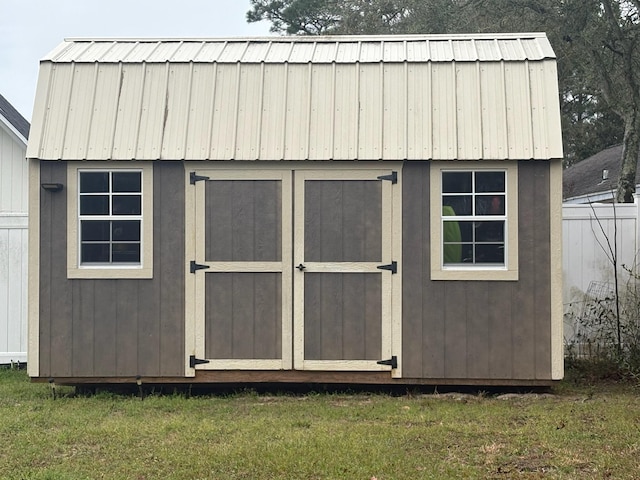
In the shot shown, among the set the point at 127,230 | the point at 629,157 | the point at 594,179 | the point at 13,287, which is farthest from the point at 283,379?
the point at 594,179

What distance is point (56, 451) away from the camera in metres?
5.47

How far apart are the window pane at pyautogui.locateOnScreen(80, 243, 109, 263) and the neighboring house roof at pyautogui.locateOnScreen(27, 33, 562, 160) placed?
34.0 inches

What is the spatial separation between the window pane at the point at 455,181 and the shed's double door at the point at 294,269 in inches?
19.8

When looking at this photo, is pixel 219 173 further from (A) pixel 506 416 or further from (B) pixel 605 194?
(B) pixel 605 194

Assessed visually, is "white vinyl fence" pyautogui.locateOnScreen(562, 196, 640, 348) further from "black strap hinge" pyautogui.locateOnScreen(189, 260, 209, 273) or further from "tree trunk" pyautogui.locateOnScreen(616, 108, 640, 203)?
"black strap hinge" pyautogui.locateOnScreen(189, 260, 209, 273)

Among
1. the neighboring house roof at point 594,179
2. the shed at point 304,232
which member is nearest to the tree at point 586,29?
the shed at point 304,232

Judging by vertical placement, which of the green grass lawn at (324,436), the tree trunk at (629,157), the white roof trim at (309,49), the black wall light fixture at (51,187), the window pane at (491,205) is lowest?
the green grass lawn at (324,436)

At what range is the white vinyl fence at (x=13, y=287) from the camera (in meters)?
9.20

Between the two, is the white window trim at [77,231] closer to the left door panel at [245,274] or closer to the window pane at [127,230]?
the window pane at [127,230]

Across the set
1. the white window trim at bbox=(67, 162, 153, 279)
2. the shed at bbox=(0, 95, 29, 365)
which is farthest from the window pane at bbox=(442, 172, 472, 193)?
the shed at bbox=(0, 95, 29, 365)

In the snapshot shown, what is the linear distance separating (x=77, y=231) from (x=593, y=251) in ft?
18.7

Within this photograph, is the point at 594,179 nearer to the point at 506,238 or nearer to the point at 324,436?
the point at 506,238

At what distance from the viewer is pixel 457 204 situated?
7301 millimetres

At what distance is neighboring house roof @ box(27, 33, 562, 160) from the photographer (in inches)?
285
